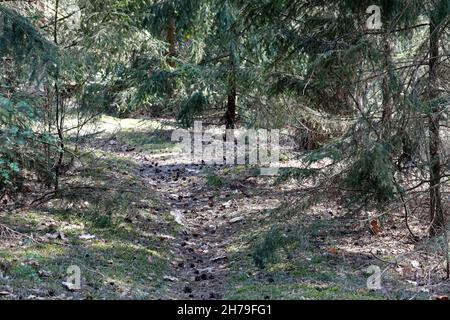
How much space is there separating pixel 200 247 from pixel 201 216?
176 centimetres

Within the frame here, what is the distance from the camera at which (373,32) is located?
7109mm

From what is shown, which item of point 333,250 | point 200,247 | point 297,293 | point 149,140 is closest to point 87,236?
point 200,247

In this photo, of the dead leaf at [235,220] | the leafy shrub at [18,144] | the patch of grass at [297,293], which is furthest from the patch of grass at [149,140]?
the patch of grass at [297,293]

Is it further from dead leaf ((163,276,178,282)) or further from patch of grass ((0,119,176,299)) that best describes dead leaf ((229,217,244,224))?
dead leaf ((163,276,178,282))

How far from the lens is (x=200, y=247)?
873 cm

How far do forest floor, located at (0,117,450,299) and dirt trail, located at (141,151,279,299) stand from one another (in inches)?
1.4

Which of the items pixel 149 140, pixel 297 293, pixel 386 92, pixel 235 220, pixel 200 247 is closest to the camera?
pixel 297 293

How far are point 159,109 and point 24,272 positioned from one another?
47.9ft

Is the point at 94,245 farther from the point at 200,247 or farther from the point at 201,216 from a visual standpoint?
the point at 201,216

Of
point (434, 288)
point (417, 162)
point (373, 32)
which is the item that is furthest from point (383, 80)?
point (434, 288)

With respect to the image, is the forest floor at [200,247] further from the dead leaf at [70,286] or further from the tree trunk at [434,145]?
the tree trunk at [434,145]

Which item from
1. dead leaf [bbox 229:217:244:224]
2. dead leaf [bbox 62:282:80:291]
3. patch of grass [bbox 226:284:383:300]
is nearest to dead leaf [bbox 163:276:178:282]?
patch of grass [bbox 226:284:383:300]

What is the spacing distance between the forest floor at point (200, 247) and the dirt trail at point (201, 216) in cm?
4
